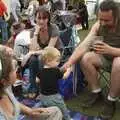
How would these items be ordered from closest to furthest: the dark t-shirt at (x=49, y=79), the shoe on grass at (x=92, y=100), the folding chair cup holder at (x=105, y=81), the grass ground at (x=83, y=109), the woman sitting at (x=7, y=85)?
the woman sitting at (x=7, y=85)
the dark t-shirt at (x=49, y=79)
the grass ground at (x=83, y=109)
the shoe on grass at (x=92, y=100)
the folding chair cup holder at (x=105, y=81)

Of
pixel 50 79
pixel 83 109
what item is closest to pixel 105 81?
pixel 83 109

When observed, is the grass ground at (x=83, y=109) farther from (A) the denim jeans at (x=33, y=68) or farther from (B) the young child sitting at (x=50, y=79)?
(B) the young child sitting at (x=50, y=79)

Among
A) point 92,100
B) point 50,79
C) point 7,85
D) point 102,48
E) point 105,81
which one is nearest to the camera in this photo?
point 7,85

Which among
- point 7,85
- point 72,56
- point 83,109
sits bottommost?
point 83,109

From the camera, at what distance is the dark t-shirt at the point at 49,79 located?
3.15 m

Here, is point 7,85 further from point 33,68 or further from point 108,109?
point 33,68

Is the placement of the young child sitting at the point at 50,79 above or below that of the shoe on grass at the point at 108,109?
above

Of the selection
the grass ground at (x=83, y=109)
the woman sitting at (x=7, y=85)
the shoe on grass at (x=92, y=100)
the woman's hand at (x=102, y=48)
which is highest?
the woman sitting at (x=7, y=85)

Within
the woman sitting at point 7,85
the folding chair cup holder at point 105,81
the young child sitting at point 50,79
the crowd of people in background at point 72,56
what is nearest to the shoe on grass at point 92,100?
the crowd of people in background at point 72,56

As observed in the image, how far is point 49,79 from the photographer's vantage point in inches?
124

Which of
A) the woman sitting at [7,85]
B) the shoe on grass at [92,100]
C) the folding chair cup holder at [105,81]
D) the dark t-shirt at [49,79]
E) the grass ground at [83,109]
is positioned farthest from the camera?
the folding chair cup holder at [105,81]

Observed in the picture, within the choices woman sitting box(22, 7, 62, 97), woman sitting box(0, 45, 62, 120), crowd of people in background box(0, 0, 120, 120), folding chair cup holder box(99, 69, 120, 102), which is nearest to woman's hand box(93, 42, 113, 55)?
crowd of people in background box(0, 0, 120, 120)

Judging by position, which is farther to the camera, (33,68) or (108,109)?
(33,68)

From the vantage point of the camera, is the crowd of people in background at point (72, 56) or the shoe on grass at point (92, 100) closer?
the crowd of people in background at point (72, 56)
